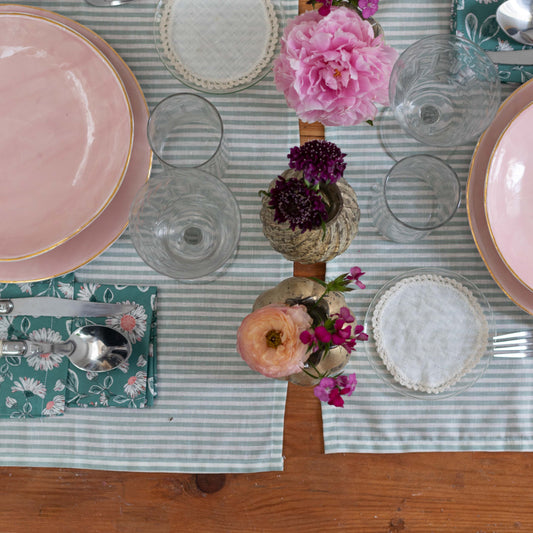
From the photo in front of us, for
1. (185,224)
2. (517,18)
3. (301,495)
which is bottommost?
(301,495)

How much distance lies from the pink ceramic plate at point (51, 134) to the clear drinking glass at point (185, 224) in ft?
0.27

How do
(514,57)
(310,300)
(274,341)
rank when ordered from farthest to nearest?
1. (514,57)
2. (310,300)
3. (274,341)

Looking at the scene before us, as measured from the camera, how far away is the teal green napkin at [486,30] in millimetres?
707

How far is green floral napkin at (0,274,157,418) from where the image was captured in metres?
0.72

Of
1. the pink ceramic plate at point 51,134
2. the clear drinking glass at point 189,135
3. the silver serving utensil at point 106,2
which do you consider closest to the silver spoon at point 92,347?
the pink ceramic plate at point 51,134

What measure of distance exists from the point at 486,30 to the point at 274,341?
591 mm

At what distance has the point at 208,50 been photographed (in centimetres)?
72

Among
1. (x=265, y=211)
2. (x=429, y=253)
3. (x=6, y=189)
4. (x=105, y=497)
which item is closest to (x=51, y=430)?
(x=105, y=497)

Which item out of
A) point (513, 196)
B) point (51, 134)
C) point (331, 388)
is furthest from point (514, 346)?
point (51, 134)

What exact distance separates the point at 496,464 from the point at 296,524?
337 mm

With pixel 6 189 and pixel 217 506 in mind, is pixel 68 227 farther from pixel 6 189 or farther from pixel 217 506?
pixel 217 506

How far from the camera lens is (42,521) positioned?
743mm

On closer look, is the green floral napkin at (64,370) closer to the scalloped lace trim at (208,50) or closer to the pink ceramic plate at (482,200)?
the scalloped lace trim at (208,50)

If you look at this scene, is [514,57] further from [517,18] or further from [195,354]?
[195,354]
